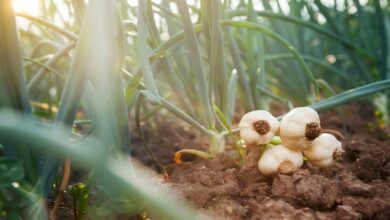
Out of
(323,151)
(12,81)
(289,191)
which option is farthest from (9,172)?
(323,151)

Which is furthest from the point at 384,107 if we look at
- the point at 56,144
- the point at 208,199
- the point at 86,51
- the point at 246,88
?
the point at 56,144

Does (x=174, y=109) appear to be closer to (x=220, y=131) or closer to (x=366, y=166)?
(x=220, y=131)

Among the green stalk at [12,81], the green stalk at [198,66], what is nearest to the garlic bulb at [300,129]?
the green stalk at [198,66]

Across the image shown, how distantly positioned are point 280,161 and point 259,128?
67 millimetres

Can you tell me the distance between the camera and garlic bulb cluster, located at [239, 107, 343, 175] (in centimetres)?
79

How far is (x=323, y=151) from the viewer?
81 centimetres

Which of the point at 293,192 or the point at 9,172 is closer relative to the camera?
the point at 9,172

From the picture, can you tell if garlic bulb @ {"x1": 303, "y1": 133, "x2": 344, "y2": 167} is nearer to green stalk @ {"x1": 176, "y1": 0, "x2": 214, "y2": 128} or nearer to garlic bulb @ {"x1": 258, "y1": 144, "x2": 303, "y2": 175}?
garlic bulb @ {"x1": 258, "y1": 144, "x2": 303, "y2": 175}

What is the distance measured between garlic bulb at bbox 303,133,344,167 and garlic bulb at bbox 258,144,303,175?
1.0 inches

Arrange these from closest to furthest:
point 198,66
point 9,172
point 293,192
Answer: point 9,172 → point 293,192 → point 198,66

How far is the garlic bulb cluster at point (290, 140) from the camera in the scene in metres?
0.79

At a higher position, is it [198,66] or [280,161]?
[198,66]

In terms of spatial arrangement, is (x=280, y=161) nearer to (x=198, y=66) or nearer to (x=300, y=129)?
(x=300, y=129)

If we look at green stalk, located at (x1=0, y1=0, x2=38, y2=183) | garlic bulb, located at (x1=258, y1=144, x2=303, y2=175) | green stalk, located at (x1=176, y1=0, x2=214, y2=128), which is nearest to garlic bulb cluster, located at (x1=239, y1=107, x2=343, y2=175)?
garlic bulb, located at (x1=258, y1=144, x2=303, y2=175)
